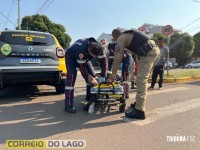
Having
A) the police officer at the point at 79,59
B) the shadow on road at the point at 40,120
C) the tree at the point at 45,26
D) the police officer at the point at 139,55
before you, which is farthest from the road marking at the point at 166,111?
the tree at the point at 45,26

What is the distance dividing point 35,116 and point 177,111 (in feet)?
9.56

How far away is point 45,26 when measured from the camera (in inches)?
1580

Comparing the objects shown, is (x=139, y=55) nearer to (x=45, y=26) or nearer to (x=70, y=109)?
(x=70, y=109)

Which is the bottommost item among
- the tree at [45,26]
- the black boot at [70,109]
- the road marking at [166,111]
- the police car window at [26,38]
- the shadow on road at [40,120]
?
the road marking at [166,111]

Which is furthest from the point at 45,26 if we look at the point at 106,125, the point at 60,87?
the point at 106,125

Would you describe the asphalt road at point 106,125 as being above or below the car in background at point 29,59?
below

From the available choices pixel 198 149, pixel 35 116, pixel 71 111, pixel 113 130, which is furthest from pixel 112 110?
pixel 198 149

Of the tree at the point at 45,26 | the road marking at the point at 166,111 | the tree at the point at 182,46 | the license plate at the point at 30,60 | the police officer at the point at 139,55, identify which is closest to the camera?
the road marking at the point at 166,111

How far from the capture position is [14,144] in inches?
138

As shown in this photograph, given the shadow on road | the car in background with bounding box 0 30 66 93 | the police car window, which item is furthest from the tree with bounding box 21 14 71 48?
the shadow on road

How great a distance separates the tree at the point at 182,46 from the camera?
41531 millimetres

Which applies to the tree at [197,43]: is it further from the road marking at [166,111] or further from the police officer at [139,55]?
the police officer at [139,55]

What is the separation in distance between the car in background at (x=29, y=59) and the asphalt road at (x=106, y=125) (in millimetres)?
595

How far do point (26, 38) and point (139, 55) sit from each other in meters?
2.88
